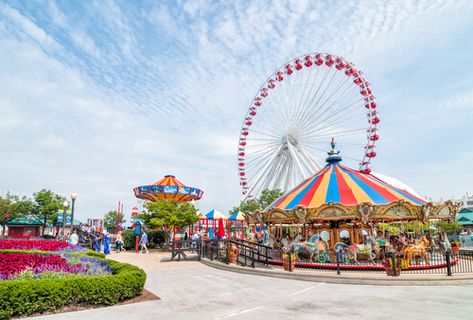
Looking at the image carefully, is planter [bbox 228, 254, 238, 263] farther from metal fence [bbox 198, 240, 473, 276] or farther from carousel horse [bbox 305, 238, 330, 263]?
carousel horse [bbox 305, 238, 330, 263]

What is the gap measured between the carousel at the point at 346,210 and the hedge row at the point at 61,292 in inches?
376

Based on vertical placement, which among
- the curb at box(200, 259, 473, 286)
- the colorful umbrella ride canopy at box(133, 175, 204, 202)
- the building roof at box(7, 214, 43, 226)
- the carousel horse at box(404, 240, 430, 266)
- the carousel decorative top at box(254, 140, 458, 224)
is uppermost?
the colorful umbrella ride canopy at box(133, 175, 204, 202)

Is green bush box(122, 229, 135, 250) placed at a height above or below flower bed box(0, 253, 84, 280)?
below

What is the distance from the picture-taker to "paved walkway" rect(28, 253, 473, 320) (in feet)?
22.2

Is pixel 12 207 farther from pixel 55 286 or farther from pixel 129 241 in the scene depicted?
Result: pixel 55 286

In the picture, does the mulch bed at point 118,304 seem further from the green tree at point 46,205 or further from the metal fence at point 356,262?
the green tree at point 46,205

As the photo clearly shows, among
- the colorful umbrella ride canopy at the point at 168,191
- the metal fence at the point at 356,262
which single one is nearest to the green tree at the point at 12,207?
the colorful umbrella ride canopy at the point at 168,191

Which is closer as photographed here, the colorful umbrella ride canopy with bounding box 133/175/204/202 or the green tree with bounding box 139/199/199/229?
the green tree with bounding box 139/199/199/229

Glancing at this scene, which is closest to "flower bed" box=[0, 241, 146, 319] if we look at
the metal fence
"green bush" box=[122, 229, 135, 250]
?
the metal fence

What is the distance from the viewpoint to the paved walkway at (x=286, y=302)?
6.75m

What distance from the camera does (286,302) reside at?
8000mm

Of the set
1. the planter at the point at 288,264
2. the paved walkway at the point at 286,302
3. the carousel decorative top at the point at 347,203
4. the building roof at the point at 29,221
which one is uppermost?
the carousel decorative top at the point at 347,203

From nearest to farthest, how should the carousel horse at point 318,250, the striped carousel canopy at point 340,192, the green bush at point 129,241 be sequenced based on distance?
the carousel horse at point 318,250 → the striped carousel canopy at point 340,192 → the green bush at point 129,241

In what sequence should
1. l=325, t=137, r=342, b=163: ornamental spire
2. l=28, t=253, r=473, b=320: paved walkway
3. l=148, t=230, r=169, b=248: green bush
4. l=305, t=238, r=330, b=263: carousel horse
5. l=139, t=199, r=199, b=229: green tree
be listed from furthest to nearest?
1. l=148, t=230, r=169, b=248: green bush
2. l=139, t=199, r=199, b=229: green tree
3. l=325, t=137, r=342, b=163: ornamental spire
4. l=305, t=238, r=330, b=263: carousel horse
5. l=28, t=253, r=473, b=320: paved walkway
